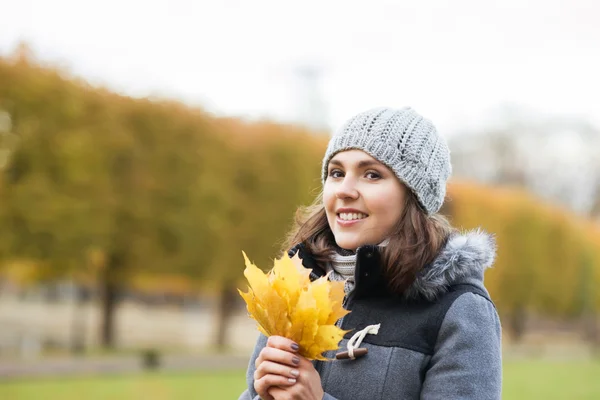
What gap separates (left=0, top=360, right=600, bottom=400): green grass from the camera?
47.0 feet

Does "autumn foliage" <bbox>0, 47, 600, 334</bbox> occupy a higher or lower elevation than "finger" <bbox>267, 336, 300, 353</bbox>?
higher

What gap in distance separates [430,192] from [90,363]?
1821cm

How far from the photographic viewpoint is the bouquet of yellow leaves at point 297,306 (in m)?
2.17

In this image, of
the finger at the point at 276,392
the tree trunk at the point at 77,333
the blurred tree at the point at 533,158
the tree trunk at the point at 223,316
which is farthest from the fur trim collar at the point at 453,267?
the blurred tree at the point at 533,158

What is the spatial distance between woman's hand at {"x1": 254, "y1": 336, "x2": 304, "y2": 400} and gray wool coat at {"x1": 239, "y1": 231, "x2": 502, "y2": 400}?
17cm

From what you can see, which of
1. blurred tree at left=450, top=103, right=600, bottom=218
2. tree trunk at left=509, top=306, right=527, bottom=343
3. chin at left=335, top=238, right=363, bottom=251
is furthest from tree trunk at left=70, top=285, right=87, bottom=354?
blurred tree at left=450, top=103, right=600, bottom=218

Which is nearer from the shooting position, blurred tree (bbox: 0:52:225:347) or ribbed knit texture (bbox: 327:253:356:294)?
ribbed knit texture (bbox: 327:253:356:294)

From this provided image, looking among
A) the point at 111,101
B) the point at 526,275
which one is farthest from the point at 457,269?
the point at 526,275

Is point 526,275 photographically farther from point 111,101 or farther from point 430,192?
point 430,192

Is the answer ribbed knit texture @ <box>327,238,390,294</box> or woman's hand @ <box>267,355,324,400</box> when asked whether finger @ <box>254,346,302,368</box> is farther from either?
ribbed knit texture @ <box>327,238,390,294</box>

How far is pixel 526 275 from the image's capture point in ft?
133

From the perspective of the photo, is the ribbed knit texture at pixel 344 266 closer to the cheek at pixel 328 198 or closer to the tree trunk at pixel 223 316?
the cheek at pixel 328 198

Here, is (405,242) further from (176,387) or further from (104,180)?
(104,180)

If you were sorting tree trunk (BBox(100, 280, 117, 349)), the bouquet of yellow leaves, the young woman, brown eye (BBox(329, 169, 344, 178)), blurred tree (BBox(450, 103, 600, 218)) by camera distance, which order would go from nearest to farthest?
the bouquet of yellow leaves
the young woman
brown eye (BBox(329, 169, 344, 178))
tree trunk (BBox(100, 280, 117, 349))
blurred tree (BBox(450, 103, 600, 218))
